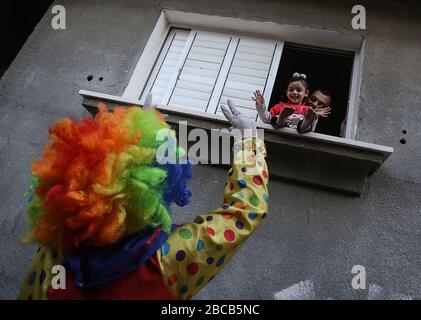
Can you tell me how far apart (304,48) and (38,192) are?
129 inches

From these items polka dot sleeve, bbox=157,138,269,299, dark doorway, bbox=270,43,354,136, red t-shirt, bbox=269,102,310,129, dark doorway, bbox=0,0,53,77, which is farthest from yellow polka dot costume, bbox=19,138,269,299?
dark doorway, bbox=0,0,53,77

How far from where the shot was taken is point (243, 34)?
410cm

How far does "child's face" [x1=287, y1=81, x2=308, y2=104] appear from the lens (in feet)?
11.3

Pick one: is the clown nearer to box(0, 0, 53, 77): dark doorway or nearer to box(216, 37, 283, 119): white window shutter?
box(216, 37, 283, 119): white window shutter

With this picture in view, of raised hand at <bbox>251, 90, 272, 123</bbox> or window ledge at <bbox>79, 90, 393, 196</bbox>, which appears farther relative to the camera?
window ledge at <bbox>79, 90, 393, 196</bbox>

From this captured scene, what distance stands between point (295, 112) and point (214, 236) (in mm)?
1986

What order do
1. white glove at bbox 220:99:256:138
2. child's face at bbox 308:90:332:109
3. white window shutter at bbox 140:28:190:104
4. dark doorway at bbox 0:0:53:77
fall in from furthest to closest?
dark doorway at bbox 0:0:53:77, white window shutter at bbox 140:28:190:104, child's face at bbox 308:90:332:109, white glove at bbox 220:99:256:138

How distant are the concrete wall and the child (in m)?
0.50

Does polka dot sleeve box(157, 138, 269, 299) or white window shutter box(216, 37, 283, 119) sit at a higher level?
white window shutter box(216, 37, 283, 119)

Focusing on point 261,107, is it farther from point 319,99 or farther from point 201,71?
point 201,71

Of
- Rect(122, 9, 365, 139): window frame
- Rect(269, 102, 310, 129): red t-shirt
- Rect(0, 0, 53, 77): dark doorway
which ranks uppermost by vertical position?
Rect(0, 0, 53, 77): dark doorway

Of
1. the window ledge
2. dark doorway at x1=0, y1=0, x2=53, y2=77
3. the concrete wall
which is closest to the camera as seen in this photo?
the concrete wall
